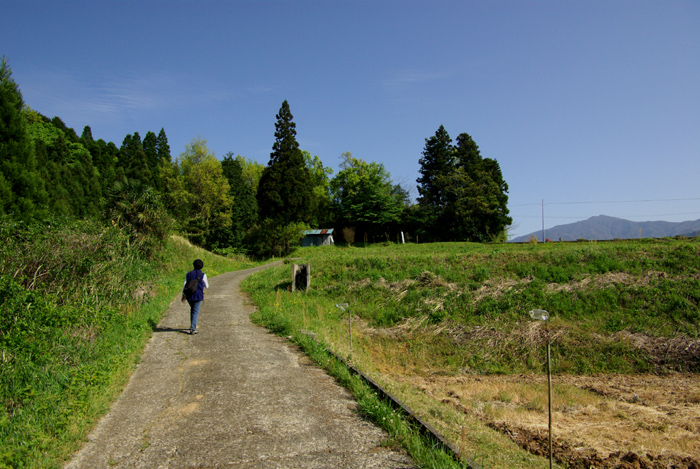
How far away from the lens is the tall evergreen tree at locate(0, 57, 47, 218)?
1231 cm

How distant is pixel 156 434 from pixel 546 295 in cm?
1163

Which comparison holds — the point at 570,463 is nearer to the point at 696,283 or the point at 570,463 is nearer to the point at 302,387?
the point at 302,387

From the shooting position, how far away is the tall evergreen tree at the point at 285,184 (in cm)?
3900

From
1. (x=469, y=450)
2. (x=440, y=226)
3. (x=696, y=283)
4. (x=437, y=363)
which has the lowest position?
(x=437, y=363)

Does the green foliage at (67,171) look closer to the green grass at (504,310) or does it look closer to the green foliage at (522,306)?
the green grass at (504,310)

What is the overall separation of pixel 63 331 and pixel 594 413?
888cm

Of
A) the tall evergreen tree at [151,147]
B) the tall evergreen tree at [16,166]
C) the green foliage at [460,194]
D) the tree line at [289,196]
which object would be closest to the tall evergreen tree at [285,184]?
the tree line at [289,196]

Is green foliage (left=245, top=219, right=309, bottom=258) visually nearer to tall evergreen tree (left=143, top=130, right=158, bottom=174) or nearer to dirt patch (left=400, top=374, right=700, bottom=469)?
dirt patch (left=400, top=374, right=700, bottom=469)

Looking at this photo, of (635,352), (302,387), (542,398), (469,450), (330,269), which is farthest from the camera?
(330,269)

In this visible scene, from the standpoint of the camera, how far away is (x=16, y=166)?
41.1 feet

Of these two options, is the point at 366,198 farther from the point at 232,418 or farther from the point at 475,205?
the point at 232,418

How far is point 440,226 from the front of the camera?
44906 mm

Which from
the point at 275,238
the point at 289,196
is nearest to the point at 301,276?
the point at 275,238

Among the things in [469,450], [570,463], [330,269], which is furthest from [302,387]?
[330,269]
